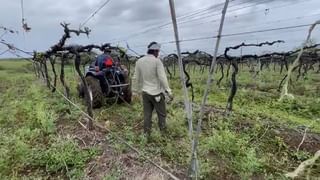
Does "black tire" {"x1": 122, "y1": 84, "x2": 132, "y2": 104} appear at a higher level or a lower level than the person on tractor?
lower

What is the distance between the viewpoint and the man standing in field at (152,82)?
6.17 m

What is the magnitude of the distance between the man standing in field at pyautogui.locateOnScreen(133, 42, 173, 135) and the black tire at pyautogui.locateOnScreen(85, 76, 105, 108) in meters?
2.95

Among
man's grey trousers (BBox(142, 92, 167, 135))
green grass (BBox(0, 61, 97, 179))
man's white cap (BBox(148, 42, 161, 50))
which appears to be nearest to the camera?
green grass (BBox(0, 61, 97, 179))

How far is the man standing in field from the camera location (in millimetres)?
6172

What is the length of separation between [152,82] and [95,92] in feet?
10.9

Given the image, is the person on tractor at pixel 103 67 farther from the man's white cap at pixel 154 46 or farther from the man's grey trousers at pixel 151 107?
the man's white cap at pixel 154 46

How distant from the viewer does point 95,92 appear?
9258 millimetres

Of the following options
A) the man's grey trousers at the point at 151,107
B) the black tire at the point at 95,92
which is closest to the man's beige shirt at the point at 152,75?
the man's grey trousers at the point at 151,107

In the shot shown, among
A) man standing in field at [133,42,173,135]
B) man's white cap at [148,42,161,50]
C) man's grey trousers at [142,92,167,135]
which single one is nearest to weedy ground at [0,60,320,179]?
man's grey trousers at [142,92,167,135]

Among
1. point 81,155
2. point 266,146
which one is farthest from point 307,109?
point 81,155

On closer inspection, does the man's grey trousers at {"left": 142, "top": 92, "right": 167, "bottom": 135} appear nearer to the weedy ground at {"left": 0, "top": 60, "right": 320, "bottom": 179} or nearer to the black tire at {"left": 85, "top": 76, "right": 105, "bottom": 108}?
the weedy ground at {"left": 0, "top": 60, "right": 320, "bottom": 179}

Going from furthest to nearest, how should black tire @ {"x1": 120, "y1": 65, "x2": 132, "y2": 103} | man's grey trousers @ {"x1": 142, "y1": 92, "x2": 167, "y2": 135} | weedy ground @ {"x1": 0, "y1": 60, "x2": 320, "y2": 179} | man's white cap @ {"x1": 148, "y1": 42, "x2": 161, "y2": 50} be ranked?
black tire @ {"x1": 120, "y1": 65, "x2": 132, "y2": 103} < man's grey trousers @ {"x1": 142, "y1": 92, "x2": 167, "y2": 135} < man's white cap @ {"x1": 148, "y1": 42, "x2": 161, "y2": 50} < weedy ground @ {"x1": 0, "y1": 60, "x2": 320, "y2": 179}

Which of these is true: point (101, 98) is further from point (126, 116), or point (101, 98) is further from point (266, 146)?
point (266, 146)

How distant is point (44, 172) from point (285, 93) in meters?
4.85
